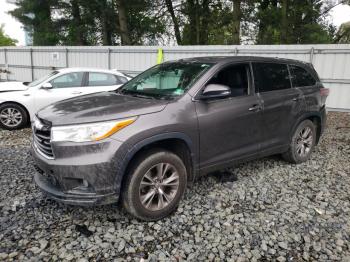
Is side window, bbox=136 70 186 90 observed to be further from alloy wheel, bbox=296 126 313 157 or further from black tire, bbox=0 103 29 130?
black tire, bbox=0 103 29 130

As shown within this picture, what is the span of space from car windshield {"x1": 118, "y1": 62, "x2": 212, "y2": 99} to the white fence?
7.03m

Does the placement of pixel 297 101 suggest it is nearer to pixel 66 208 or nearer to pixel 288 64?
pixel 288 64

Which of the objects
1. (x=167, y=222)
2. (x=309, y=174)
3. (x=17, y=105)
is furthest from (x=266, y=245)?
(x=17, y=105)

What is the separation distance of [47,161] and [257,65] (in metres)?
2.97

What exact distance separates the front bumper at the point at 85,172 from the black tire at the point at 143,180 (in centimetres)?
15

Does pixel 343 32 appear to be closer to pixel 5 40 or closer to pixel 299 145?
pixel 299 145

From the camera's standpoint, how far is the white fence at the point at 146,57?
9.91 metres

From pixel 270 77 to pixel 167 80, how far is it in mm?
1556

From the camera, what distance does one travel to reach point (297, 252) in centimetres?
291

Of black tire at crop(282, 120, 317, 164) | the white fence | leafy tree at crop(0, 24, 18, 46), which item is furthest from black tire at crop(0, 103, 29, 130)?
leafy tree at crop(0, 24, 18, 46)

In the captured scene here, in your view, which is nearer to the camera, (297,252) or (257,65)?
(297,252)

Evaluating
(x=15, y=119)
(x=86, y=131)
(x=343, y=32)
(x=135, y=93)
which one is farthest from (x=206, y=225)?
(x=343, y=32)

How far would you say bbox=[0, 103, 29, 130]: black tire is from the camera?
23.2 ft

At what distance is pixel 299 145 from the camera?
5.12m
